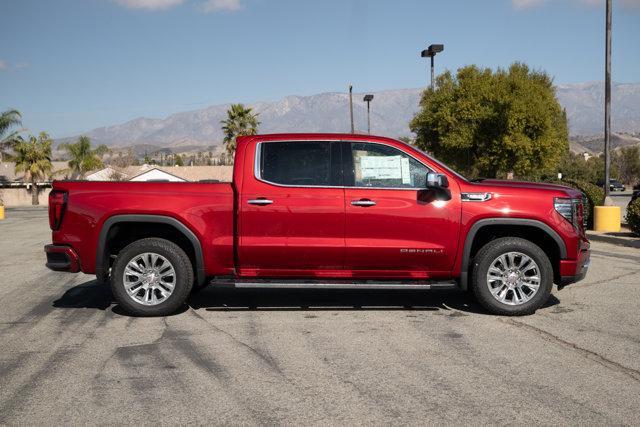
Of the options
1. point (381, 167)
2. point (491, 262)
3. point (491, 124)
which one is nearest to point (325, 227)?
point (381, 167)

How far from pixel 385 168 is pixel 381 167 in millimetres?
45

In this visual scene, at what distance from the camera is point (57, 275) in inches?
412

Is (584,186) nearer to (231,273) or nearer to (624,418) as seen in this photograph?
(231,273)

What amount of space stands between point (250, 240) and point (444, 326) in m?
2.19

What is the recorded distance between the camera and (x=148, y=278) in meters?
7.13

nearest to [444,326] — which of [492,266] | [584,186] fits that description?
[492,266]

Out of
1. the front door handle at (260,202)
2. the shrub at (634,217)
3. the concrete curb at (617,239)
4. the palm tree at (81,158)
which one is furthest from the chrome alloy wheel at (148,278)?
the palm tree at (81,158)

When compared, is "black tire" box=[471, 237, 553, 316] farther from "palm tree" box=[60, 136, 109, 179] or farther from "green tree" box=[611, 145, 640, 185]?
"green tree" box=[611, 145, 640, 185]

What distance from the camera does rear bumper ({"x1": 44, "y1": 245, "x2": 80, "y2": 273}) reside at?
714cm

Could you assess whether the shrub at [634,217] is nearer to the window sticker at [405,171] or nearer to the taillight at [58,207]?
the window sticker at [405,171]

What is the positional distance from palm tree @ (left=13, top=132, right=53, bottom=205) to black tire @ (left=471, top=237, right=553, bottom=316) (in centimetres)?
5798

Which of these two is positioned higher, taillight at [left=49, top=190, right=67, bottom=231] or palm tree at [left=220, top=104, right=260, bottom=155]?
palm tree at [left=220, top=104, right=260, bottom=155]

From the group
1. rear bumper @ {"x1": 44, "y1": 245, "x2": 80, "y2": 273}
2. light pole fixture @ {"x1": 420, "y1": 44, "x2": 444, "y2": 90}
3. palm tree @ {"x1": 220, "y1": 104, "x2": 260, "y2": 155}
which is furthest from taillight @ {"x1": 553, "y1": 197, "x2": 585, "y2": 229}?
palm tree @ {"x1": 220, "y1": 104, "x2": 260, "y2": 155}

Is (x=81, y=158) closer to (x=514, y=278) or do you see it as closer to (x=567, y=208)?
(x=514, y=278)
